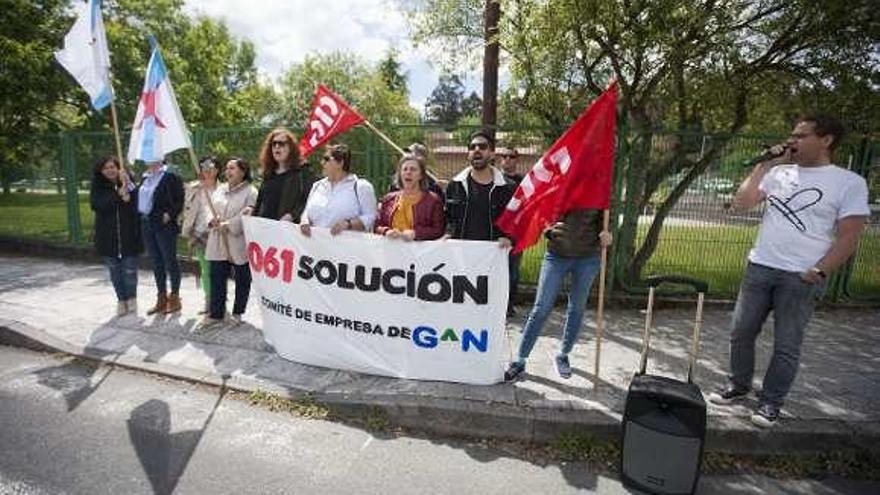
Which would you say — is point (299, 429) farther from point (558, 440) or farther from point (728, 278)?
point (728, 278)

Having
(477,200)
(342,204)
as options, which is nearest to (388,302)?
(342,204)

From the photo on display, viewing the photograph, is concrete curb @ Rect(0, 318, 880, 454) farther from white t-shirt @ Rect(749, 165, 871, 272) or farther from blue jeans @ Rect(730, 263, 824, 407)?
white t-shirt @ Rect(749, 165, 871, 272)

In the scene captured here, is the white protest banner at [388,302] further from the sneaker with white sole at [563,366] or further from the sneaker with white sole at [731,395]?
the sneaker with white sole at [731,395]

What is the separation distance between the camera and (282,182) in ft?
17.4

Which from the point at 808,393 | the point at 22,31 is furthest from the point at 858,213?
the point at 22,31

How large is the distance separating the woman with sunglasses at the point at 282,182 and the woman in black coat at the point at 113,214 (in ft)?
5.83

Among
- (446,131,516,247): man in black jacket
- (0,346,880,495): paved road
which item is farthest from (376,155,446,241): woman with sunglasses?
(0,346,880,495): paved road

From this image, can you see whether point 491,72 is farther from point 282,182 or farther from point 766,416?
point 766,416

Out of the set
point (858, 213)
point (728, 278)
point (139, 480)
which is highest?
point (858, 213)

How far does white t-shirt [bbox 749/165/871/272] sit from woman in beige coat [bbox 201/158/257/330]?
15.3ft

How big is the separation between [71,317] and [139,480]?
3.84m

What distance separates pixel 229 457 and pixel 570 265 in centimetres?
282

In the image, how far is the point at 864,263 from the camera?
739 centimetres

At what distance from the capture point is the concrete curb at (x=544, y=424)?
151 inches
